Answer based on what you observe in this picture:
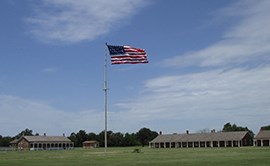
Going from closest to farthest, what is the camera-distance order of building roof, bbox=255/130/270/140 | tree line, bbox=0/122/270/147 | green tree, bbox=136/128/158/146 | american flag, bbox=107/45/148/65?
american flag, bbox=107/45/148/65
building roof, bbox=255/130/270/140
tree line, bbox=0/122/270/147
green tree, bbox=136/128/158/146

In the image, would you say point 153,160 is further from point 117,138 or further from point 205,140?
point 117,138

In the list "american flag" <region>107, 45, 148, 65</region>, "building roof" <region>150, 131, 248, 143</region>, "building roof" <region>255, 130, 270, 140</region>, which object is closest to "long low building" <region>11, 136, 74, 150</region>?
"building roof" <region>150, 131, 248, 143</region>

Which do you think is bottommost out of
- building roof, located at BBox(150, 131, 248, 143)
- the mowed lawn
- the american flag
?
the mowed lawn

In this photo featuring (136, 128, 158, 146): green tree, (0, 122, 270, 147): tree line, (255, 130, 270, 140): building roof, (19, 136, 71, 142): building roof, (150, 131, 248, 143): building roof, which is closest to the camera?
(255, 130, 270, 140): building roof

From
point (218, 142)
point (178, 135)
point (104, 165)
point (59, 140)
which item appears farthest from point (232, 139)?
point (104, 165)

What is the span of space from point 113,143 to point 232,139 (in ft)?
187

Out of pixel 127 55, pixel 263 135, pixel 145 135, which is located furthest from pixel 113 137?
pixel 127 55

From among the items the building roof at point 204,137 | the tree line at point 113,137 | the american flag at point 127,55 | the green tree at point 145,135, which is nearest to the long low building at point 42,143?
the tree line at point 113,137

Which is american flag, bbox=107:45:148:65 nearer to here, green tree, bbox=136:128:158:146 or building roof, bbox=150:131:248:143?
building roof, bbox=150:131:248:143

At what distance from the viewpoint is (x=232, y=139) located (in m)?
114

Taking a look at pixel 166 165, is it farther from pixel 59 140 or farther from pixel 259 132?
pixel 59 140

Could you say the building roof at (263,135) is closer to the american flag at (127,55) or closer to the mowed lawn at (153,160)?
the mowed lawn at (153,160)

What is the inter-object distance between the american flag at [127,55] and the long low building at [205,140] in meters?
71.8

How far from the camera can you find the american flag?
46.4 metres
